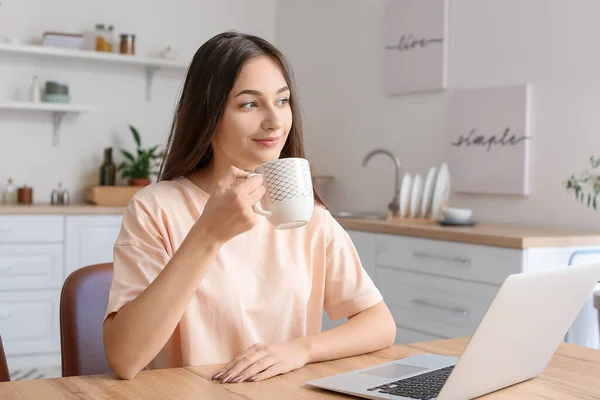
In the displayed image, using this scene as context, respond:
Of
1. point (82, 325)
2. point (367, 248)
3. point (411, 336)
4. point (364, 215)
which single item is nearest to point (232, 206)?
point (82, 325)

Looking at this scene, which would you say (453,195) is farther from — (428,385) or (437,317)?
(428,385)

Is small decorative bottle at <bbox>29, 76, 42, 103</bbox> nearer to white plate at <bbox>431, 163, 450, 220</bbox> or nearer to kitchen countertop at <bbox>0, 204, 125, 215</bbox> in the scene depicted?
kitchen countertop at <bbox>0, 204, 125, 215</bbox>

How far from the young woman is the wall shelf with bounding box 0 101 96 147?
2860mm

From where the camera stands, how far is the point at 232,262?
4.75ft

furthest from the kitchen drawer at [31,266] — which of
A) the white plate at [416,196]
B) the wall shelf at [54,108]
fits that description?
the white plate at [416,196]

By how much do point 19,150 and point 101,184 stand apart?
1.51ft

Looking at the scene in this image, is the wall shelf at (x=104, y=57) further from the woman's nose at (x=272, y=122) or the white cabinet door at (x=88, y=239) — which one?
the woman's nose at (x=272, y=122)

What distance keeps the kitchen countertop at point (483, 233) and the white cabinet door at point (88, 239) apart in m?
0.26

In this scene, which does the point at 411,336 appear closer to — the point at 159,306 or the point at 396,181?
the point at 396,181

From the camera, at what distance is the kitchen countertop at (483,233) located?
274 cm

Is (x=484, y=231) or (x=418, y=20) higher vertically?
(x=418, y=20)

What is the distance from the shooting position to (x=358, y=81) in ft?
14.3

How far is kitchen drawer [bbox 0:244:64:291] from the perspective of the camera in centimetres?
386

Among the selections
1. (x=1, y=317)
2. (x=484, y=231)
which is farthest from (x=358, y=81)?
(x=1, y=317)
